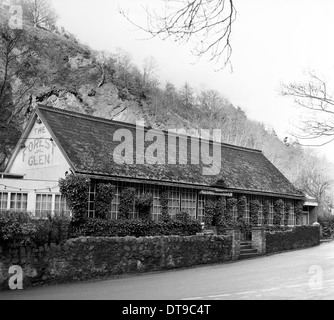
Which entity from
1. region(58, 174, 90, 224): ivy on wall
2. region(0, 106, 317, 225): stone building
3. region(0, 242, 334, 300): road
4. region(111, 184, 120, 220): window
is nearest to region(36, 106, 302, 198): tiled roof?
region(0, 106, 317, 225): stone building

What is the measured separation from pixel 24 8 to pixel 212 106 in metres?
46.3

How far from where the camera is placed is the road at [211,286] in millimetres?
11789

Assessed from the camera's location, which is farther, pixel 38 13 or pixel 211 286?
pixel 38 13

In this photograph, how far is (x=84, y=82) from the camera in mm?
69500

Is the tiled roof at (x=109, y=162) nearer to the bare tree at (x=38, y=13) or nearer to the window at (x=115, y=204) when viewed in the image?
the window at (x=115, y=204)

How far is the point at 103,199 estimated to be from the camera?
Answer: 864 inches

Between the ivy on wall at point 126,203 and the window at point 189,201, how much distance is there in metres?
4.10

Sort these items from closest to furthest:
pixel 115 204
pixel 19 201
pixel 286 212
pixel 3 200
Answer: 1. pixel 3 200
2. pixel 19 201
3. pixel 115 204
4. pixel 286 212

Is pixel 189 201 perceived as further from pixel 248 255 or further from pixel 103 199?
pixel 103 199

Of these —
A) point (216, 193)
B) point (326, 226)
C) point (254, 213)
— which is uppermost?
point (216, 193)

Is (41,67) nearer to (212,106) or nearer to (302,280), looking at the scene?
(212,106)

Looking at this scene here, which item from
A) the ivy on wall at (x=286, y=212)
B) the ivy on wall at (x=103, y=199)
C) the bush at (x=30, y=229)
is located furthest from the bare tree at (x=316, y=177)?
the bush at (x=30, y=229)

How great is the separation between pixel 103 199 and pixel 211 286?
30.9ft

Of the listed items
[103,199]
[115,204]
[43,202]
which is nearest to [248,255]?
[115,204]
